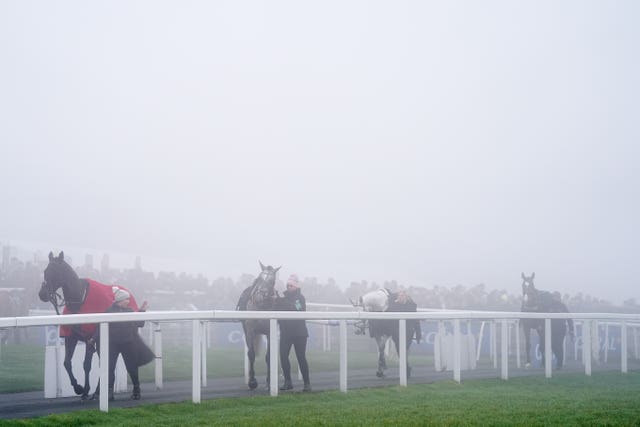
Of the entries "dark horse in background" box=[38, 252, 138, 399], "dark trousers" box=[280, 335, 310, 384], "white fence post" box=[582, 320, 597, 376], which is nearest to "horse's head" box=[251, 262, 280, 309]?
"dark trousers" box=[280, 335, 310, 384]

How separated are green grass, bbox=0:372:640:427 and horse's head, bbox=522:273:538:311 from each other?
19.0 ft

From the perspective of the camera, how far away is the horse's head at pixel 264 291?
12.1 m

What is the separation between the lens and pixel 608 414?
28.3 feet

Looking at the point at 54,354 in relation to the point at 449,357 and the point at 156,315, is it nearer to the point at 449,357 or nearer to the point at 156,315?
the point at 156,315

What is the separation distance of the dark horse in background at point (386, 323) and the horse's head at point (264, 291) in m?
2.14

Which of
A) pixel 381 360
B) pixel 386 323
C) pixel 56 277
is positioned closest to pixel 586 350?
pixel 386 323

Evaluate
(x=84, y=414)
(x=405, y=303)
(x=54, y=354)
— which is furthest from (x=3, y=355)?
(x=84, y=414)

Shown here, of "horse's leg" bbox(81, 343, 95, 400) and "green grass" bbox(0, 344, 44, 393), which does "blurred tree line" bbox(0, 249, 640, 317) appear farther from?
"horse's leg" bbox(81, 343, 95, 400)

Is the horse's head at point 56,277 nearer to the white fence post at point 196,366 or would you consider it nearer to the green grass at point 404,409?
the white fence post at point 196,366

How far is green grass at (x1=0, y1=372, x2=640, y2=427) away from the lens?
796 centimetres

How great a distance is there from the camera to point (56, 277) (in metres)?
11.2

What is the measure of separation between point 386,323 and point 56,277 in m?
5.62

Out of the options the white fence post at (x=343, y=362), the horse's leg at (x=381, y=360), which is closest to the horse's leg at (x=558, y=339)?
the horse's leg at (x=381, y=360)

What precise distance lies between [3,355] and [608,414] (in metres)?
11.7
